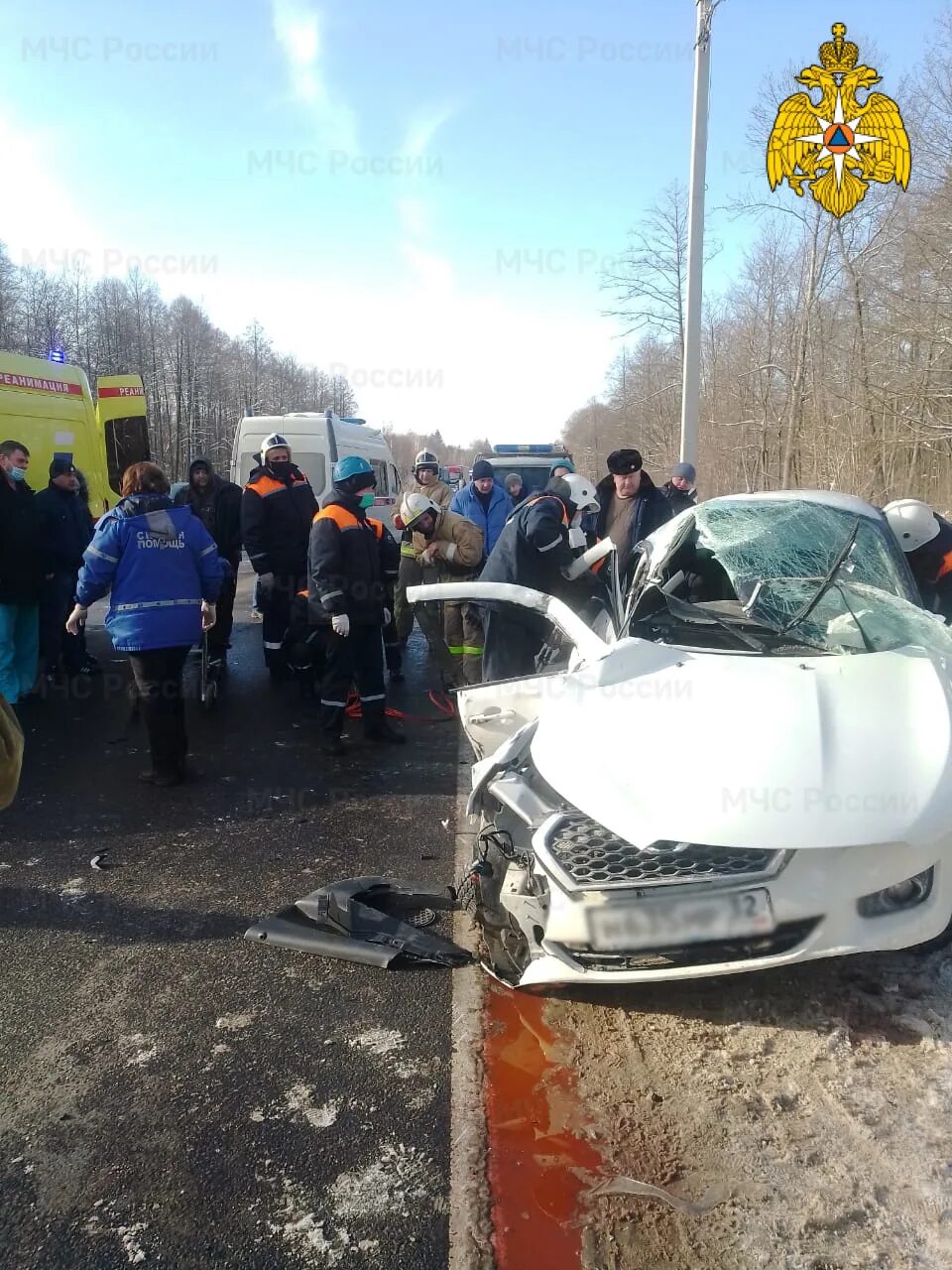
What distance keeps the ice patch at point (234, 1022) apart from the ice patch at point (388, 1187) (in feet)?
2.56

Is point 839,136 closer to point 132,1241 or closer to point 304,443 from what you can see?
point 304,443

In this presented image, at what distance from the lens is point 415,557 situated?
7266 mm

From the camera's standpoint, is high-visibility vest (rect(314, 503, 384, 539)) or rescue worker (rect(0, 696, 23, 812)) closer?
rescue worker (rect(0, 696, 23, 812))

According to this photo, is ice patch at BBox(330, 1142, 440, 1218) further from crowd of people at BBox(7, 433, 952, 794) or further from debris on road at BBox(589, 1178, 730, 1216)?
crowd of people at BBox(7, 433, 952, 794)

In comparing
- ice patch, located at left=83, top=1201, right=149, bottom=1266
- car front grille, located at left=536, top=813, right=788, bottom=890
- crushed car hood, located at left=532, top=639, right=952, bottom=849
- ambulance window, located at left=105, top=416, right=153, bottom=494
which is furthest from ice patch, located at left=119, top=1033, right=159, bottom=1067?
ambulance window, located at left=105, top=416, right=153, bottom=494

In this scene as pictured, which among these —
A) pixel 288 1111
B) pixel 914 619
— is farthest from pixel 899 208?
pixel 288 1111

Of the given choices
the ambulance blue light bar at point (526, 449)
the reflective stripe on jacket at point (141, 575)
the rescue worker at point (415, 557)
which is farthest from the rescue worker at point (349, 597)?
the ambulance blue light bar at point (526, 449)

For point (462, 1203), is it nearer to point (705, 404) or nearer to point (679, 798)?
point (679, 798)

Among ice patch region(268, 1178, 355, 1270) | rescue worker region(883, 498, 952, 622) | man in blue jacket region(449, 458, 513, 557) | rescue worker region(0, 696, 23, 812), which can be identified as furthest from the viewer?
man in blue jacket region(449, 458, 513, 557)

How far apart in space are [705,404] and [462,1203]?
36.6m

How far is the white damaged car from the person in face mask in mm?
4459

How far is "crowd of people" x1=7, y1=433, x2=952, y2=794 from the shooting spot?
16.3ft

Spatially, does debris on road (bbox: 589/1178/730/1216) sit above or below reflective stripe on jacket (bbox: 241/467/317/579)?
below

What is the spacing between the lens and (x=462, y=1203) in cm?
209
